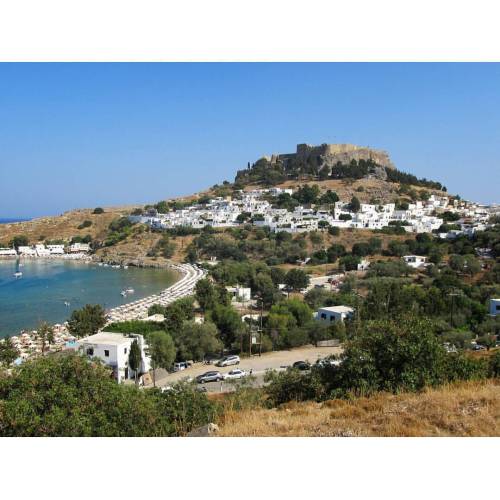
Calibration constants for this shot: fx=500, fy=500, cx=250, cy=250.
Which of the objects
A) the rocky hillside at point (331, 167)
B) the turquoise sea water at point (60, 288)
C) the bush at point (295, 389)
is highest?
the rocky hillside at point (331, 167)

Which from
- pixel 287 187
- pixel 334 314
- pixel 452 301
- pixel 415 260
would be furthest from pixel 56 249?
pixel 452 301

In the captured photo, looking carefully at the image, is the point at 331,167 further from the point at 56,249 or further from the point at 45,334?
the point at 45,334

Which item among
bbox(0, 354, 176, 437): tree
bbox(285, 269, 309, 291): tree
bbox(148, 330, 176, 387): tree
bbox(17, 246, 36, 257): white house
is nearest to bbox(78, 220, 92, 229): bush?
bbox(17, 246, 36, 257): white house

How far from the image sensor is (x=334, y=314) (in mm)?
14258

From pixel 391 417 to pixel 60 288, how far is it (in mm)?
23596

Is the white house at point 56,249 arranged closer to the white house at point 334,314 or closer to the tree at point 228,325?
the tree at point 228,325

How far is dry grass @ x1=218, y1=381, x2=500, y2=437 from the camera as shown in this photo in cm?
326

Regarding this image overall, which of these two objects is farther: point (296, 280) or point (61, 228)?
point (61, 228)

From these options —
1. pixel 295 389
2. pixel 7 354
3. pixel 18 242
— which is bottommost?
pixel 18 242

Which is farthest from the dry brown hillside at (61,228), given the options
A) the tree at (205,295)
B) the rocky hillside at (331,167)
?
the tree at (205,295)

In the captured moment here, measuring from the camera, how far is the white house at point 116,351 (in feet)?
34.2

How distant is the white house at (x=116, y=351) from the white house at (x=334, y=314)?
5465 mm

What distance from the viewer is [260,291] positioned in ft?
67.3

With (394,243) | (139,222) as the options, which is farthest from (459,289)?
(139,222)
